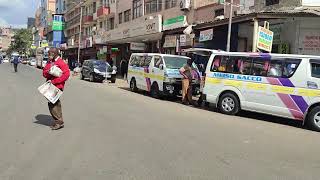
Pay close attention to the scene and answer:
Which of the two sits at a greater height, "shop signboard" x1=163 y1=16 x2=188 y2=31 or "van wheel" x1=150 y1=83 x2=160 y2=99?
"shop signboard" x1=163 y1=16 x2=188 y2=31

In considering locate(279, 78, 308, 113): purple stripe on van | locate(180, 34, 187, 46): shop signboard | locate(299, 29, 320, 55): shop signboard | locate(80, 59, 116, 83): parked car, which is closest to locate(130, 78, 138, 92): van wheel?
locate(180, 34, 187, 46): shop signboard

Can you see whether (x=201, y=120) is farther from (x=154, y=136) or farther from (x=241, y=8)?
(x=241, y=8)

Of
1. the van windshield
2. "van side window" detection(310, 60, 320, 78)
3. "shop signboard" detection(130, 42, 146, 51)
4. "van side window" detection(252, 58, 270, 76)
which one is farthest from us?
"shop signboard" detection(130, 42, 146, 51)

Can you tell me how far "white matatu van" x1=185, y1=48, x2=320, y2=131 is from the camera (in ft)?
42.0

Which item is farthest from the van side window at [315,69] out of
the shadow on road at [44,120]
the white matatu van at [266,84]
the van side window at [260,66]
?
the shadow on road at [44,120]

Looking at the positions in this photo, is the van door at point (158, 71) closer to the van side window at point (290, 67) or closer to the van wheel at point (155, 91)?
the van wheel at point (155, 91)

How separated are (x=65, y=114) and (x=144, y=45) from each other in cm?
2640

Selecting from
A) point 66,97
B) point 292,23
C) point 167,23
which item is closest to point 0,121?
point 66,97

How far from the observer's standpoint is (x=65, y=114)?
12.8 m

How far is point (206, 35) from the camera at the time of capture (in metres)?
A: 24.4

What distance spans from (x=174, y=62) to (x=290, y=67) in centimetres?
738

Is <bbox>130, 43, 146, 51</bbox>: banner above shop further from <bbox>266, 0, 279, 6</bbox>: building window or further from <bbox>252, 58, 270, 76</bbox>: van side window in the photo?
<bbox>252, 58, 270, 76</bbox>: van side window

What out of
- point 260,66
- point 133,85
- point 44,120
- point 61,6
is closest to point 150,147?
point 44,120

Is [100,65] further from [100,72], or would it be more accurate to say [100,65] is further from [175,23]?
[175,23]
